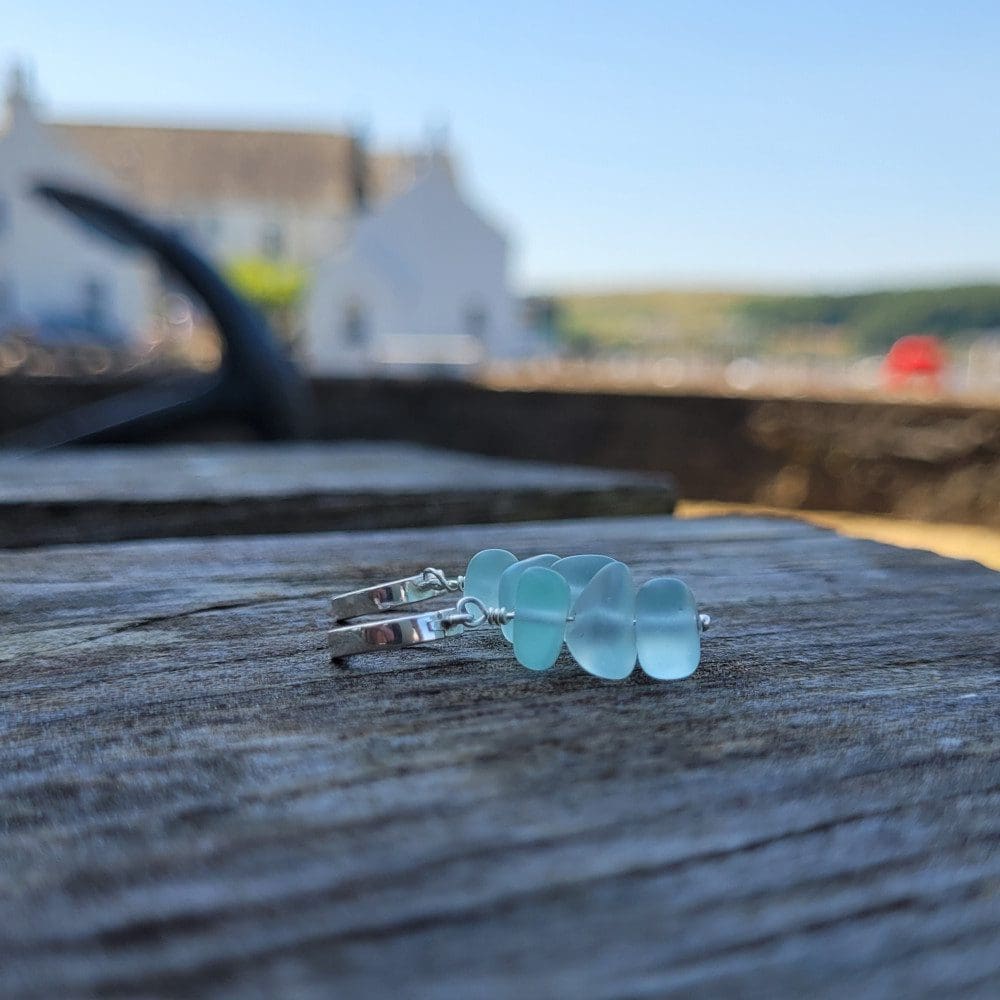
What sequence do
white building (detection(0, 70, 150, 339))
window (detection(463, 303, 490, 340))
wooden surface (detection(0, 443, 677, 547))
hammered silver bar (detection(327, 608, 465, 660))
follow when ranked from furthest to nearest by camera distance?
1. white building (detection(0, 70, 150, 339))
2. window (detection(463, 303, 490, 340))
3. wooden surface (detection(0, 443, 677, 547))
4. hammered silver bar (detection(327, 608, 465, 660))

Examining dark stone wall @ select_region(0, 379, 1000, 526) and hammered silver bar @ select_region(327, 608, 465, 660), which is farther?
dark stone wall @ select_region(0, 379, 1000, 526)

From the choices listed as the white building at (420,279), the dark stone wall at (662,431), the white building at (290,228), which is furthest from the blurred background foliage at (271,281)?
the dark stone wall at (662,431)

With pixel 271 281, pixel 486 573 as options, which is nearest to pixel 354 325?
pixel 271 281

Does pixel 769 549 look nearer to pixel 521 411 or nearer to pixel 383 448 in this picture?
pixel 383 448

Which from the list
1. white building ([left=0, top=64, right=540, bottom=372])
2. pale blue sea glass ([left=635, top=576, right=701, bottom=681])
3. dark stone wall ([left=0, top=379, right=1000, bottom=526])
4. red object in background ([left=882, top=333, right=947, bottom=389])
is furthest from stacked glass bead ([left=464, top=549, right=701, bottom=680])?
white building ([left=0, top=64, right=540, bottom=372])

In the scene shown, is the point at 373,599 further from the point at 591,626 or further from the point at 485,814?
the point at 485,814

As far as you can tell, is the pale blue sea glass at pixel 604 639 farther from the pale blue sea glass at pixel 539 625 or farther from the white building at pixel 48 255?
the white building at pixel 48 255

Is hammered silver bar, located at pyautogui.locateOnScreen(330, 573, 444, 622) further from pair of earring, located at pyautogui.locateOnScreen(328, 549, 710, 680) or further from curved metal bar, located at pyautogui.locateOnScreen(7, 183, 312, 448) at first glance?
curved metal bar, located at pyautogui.locateOnScreen(7, 183, 312, 448)
